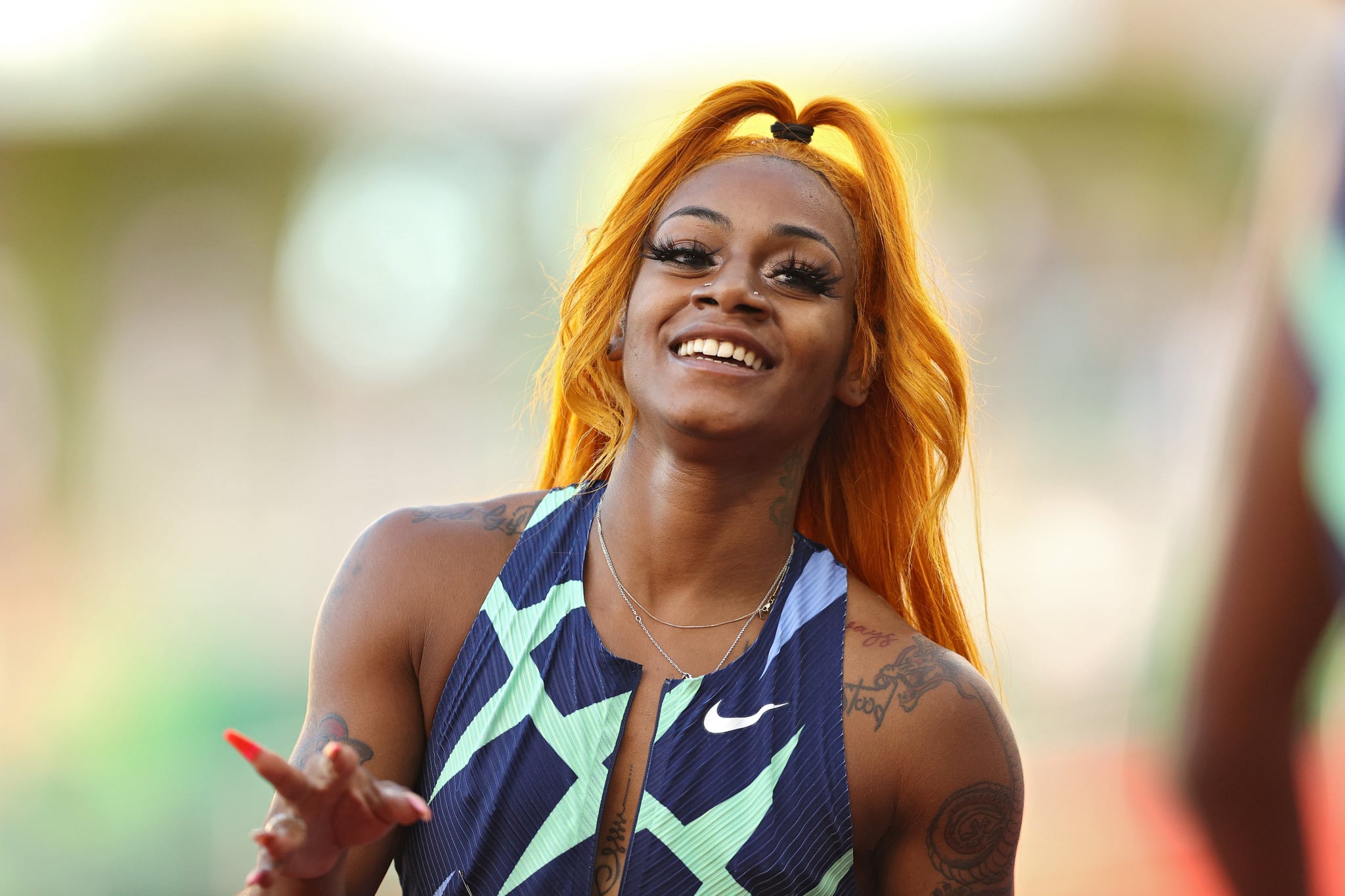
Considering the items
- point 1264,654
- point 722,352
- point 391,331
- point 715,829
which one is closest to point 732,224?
point 722,352

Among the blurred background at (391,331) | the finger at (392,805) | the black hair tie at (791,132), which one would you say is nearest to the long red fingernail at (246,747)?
the finger at (392,805)

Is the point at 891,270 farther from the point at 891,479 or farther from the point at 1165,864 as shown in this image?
the point at 1165,864

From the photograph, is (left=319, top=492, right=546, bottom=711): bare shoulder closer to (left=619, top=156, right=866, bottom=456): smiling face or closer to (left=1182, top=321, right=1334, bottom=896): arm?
(left=619, top=156, right=866, bottom=456): smiling face

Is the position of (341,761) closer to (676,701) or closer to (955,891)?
(676,701)

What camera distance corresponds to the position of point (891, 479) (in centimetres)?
301

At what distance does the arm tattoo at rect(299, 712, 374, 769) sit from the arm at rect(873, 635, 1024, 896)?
0.98 m

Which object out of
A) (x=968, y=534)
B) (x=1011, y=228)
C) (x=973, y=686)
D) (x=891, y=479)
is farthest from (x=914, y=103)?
(x=973, y=686)

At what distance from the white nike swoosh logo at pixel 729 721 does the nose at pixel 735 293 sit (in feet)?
2.58

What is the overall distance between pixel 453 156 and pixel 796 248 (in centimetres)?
685

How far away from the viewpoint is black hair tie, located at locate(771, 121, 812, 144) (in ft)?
9.81

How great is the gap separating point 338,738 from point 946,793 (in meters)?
1.16

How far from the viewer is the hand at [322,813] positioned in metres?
1.83

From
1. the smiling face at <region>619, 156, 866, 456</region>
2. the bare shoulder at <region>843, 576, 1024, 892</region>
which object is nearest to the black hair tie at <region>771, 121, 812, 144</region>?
the smiling face at <region>619, 156, 866, 456</region>

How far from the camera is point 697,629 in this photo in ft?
8.57
